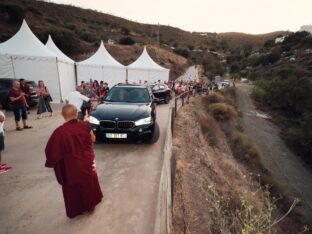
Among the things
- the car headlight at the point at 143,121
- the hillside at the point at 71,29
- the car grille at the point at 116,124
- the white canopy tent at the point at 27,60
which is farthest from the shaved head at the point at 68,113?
the hillside at the point at 71,29

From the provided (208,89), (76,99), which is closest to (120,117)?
(76,99)

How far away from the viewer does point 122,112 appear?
288 inches

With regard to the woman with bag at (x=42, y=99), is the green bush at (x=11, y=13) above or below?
above

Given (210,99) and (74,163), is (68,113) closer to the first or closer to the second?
(74,163)

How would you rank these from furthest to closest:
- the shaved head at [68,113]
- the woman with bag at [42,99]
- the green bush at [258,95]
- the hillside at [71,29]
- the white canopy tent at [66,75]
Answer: the hillside at [71,29], the green bush at [258,95], the white canopy tent at [66,75], the woman with bag at [42,99], the shaved head at [68,113]

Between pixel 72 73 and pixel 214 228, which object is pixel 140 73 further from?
pixel 214 228

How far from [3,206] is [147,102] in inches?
201

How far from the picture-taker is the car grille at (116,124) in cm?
704

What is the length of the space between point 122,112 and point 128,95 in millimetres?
1507

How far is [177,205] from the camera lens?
5559mm

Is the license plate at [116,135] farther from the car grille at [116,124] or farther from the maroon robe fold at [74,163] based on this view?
the maroon robe fold at [74,163]

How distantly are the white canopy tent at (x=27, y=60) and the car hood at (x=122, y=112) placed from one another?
982 cm

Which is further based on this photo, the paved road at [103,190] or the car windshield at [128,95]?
the car windshield at [128,95]

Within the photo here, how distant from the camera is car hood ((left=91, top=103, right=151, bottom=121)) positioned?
279 inches
